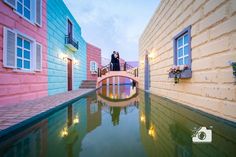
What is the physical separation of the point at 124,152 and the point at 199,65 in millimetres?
3143

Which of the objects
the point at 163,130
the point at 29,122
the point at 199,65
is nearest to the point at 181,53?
the point at 199,65

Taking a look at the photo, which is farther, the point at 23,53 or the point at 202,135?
the point at 23,53

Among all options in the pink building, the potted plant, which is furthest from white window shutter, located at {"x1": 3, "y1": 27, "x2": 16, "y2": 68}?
the potted plant

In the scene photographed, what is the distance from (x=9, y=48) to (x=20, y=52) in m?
0.74

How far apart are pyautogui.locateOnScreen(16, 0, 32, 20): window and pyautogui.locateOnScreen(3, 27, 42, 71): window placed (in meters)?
0.91

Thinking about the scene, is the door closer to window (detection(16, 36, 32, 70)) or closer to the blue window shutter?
the blue window shutter

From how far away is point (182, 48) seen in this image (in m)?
5.40

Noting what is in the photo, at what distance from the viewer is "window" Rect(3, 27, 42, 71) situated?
4.85 meters

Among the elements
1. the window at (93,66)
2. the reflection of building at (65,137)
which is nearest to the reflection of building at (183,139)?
the reflection of building at (65,137)

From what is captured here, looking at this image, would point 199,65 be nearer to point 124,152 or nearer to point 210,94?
point 210,94

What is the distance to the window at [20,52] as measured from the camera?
4.85m

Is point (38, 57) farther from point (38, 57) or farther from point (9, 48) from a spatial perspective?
point (9, 48)

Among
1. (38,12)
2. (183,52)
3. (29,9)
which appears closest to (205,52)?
(183,52)

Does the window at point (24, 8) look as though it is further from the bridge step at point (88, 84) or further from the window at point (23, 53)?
the bridge step at point (88, 84)
